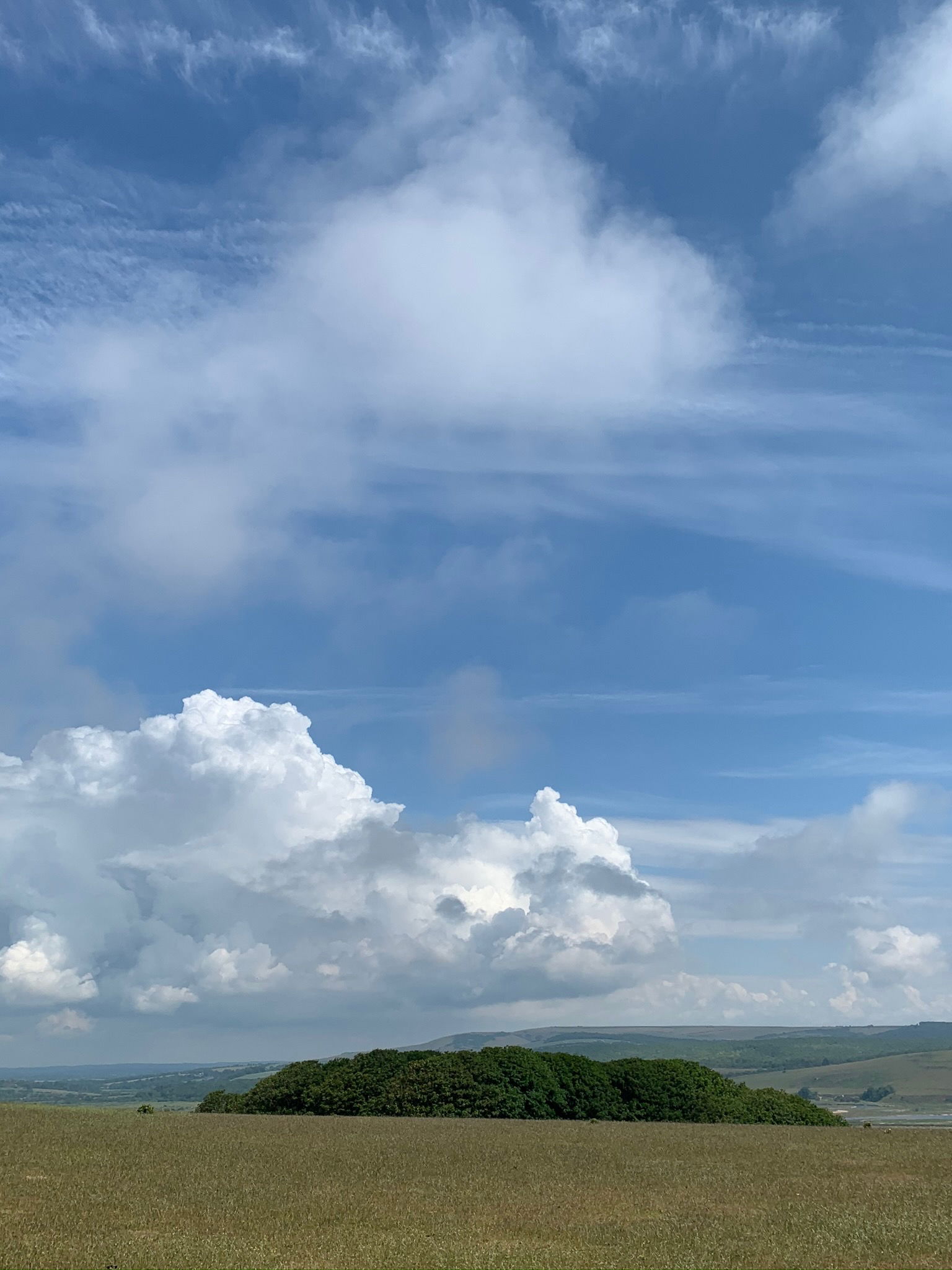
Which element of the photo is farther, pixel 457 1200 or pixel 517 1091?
pixel 517 1091

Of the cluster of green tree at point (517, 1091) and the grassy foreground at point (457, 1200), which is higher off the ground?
the cluster of green tree at point (517, 1091)

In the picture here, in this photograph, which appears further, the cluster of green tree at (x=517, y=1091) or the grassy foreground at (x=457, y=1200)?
the cluster of green tree at (x=517, y=1091)

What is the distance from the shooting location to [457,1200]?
40.1m

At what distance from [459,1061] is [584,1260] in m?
64.5

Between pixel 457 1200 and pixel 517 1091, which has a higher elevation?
pixel 517 1091

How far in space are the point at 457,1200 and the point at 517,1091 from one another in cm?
5166

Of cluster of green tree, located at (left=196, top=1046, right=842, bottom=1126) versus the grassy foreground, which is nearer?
the grassy foreground

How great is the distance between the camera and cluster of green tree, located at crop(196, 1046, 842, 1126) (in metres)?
87.9

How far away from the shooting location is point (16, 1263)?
1126 inches

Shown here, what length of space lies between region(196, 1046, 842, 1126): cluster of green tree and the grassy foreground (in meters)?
24.6

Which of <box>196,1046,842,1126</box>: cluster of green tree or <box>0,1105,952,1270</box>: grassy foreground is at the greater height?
<box>196,1046,842,1126</box>: cluster of green tree

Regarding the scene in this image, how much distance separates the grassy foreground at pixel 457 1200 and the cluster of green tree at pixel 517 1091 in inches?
967

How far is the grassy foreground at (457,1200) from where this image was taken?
31219 mm

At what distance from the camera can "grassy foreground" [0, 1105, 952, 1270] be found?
3122 centimetres
